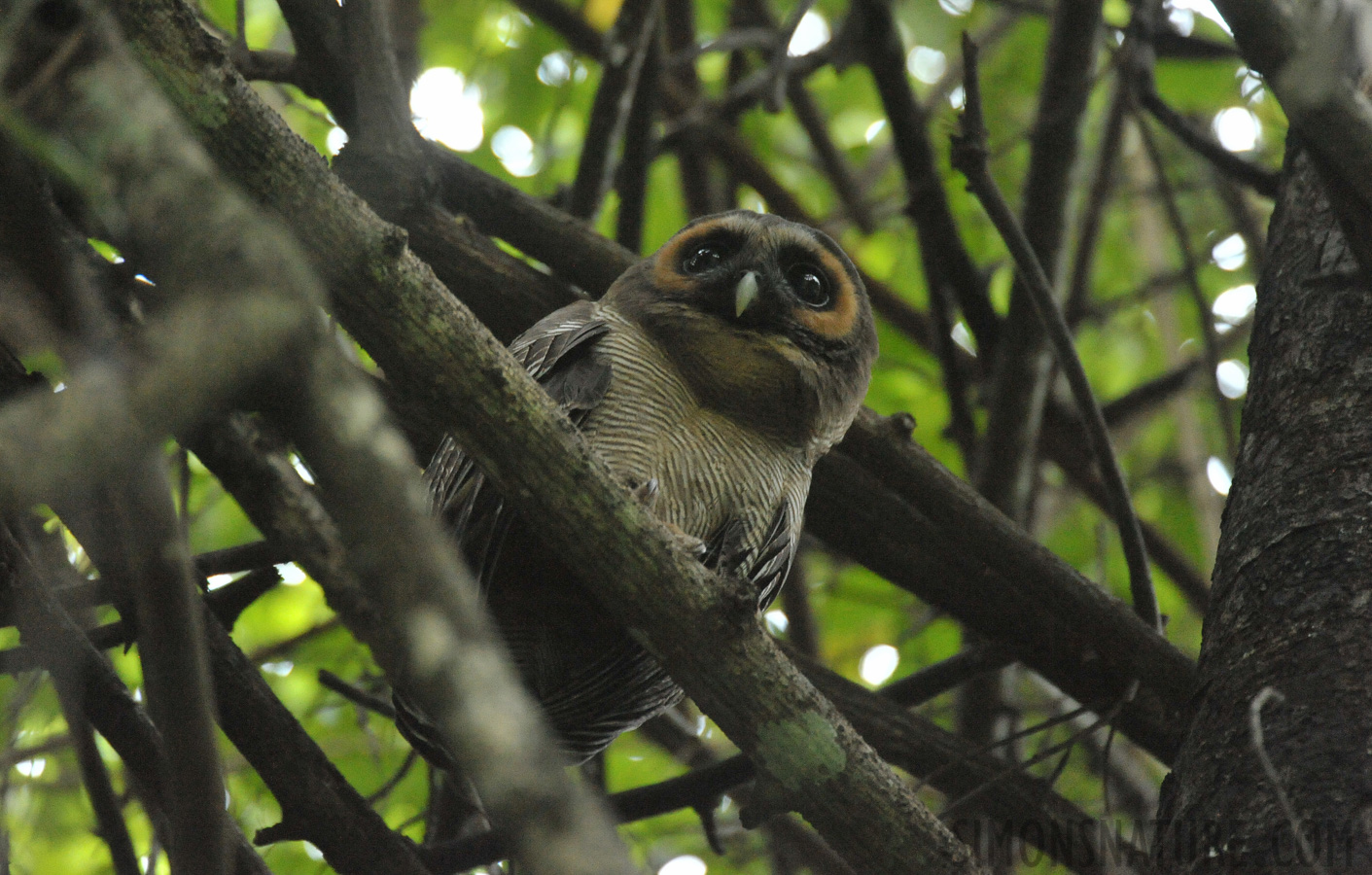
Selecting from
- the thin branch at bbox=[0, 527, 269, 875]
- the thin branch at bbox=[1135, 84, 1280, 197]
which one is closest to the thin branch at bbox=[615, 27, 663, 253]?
the thin branch at bbox=[1135, 84, 1280, 197]

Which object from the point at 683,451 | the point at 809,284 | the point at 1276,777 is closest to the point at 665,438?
the point at 683,451

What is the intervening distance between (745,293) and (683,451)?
59cm

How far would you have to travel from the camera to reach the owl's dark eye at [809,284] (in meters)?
3.86

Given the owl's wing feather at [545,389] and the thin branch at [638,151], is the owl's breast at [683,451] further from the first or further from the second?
the thin branch at [638,151]

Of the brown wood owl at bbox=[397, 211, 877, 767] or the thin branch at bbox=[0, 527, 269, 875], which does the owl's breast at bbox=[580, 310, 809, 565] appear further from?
the thin branch at bbox=[0, 527, 269, 875]

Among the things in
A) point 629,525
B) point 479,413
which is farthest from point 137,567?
point 629,525

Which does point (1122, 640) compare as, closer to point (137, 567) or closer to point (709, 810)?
point (709, 810)

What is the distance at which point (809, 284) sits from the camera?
3883 millimetres

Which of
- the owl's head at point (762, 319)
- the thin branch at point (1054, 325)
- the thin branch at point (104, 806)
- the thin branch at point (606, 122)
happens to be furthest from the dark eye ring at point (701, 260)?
the thin branch at point (104, 806)

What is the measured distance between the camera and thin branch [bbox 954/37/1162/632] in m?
3.20

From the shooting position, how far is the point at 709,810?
339 centimetres

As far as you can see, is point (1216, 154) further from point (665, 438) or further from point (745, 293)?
point (665, 438)

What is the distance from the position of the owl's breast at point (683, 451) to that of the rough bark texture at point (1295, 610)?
112cm

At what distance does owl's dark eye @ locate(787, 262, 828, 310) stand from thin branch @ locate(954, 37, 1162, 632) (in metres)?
0.71
